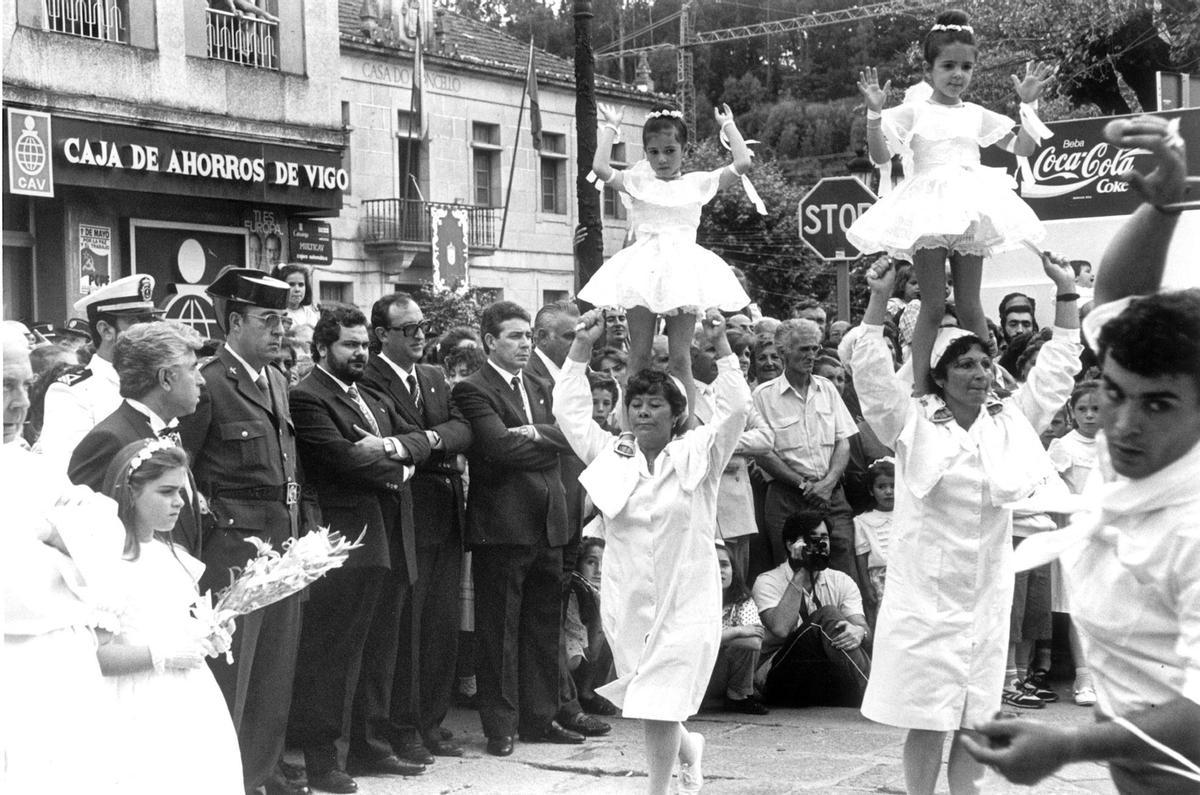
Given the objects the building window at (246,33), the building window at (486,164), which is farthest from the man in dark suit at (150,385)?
the building window at (486,164)

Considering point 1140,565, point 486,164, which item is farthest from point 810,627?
point 486,164

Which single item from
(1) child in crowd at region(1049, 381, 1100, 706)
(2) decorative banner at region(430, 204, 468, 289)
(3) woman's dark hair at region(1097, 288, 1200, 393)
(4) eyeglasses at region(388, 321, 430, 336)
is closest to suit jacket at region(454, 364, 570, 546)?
(4) eyeglasses at region(388, 321, 430, 336)

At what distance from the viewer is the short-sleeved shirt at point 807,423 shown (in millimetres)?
9586

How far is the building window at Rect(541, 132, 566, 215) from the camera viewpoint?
3497 centimetres

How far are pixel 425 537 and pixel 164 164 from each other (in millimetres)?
14144

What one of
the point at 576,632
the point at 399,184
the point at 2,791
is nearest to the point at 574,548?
the point at 576,632

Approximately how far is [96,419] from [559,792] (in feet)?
8.82

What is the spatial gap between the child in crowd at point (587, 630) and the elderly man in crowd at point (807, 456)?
4.00 ft

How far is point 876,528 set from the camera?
945 centimetres

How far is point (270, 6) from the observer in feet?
76.0

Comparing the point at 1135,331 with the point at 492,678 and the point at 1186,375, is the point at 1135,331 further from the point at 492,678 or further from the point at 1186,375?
the point at 492,678

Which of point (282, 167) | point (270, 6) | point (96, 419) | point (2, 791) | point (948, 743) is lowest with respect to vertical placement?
point (948, 743)

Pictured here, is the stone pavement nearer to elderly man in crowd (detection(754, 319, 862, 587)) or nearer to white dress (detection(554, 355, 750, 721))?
white dress (detection(554, 355, 750, 721))

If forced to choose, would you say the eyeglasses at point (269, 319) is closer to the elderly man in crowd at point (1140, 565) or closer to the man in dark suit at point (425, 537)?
the man in dark suit at point (425, 537)
